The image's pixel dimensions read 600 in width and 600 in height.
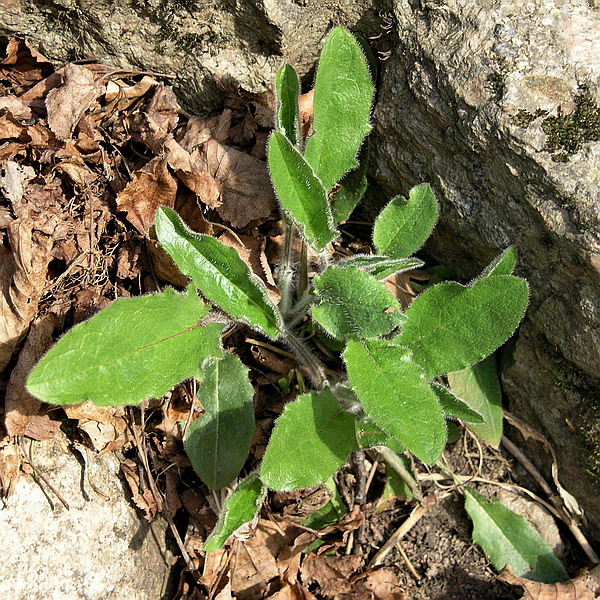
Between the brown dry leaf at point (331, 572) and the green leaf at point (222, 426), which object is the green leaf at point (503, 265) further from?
the brown dry leaf at point (331, 572)

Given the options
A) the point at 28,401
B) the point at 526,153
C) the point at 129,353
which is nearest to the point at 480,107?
the point at 526,153

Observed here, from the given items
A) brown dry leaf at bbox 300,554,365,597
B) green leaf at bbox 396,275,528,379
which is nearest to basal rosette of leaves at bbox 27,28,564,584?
green leaf at bbox 396,275,528,379

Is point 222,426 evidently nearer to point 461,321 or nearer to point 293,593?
point 293,593

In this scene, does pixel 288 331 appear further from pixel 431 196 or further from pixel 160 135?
pixel 160 135

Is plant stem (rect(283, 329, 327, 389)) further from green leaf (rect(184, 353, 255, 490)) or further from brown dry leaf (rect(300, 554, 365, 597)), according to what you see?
brown dry leaf (rect(300, 554, 365, 597))

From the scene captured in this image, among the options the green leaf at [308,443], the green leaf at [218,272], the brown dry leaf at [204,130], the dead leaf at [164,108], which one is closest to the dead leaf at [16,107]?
the dead leaf at [164,108]

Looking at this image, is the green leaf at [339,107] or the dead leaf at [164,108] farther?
the dead leaf at [164,108]

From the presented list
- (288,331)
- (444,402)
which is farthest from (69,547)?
(444,402)
